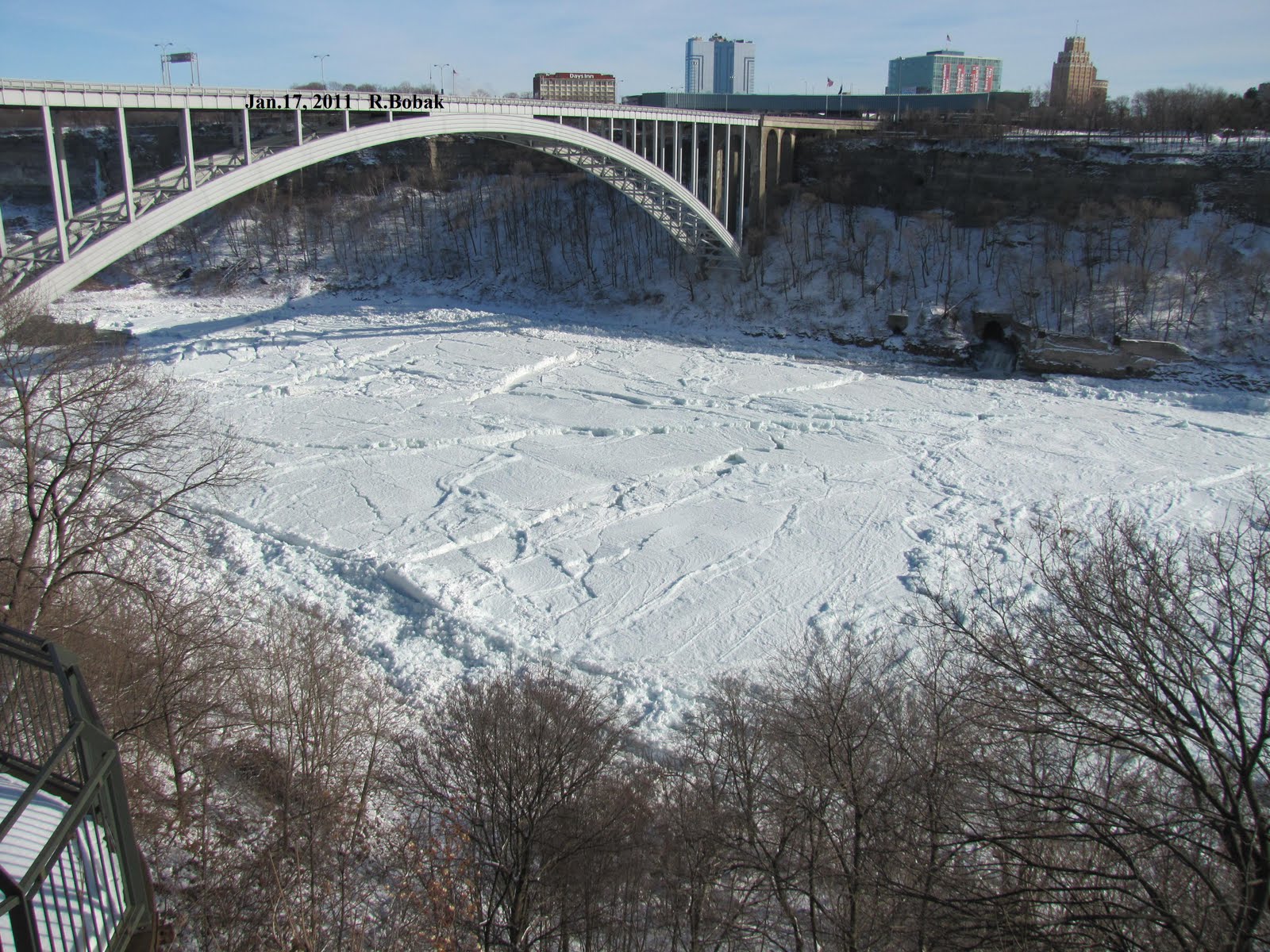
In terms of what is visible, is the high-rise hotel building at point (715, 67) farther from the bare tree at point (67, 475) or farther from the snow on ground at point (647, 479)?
the bare tree at point (67, 475)

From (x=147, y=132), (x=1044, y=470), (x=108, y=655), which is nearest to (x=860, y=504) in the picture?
(x=1044, y=470)

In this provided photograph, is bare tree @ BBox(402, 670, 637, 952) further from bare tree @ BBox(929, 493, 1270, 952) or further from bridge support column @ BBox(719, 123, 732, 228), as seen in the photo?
bridge support column @ BBox(719, 123, 732, 228)

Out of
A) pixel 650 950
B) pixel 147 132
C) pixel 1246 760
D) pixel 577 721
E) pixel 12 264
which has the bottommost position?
pixel 650 950

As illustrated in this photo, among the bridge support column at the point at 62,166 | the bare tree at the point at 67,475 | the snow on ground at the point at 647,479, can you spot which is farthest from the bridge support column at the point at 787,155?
the bridge support column at the point at 62,166

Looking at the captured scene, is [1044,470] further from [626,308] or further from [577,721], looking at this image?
[626,308]

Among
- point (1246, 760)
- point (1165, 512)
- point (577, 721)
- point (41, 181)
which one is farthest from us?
point (41, 181)
